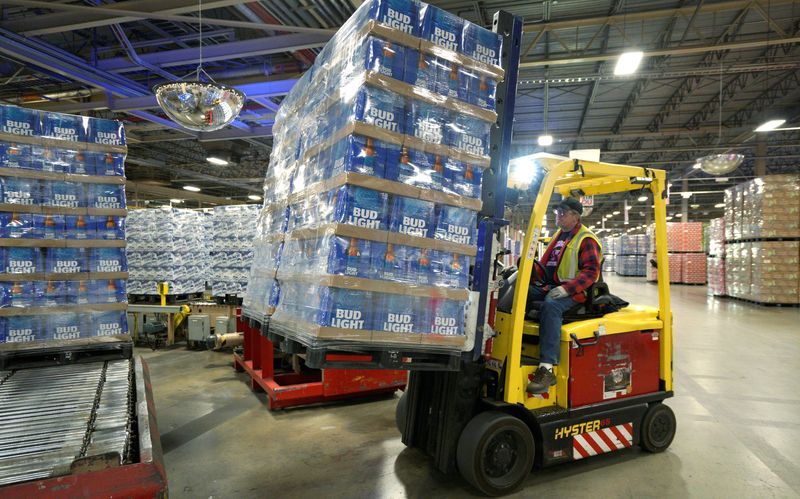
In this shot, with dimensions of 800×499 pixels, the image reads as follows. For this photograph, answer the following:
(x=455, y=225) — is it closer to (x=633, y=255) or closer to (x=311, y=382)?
(x=311, y=382)

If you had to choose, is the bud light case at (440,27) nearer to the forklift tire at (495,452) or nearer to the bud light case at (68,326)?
the forklift tire at (495,452)

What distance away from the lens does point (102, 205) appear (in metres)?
4.26

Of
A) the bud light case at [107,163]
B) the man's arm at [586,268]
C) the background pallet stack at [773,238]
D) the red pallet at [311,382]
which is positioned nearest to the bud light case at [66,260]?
the bud light case at [107,163]

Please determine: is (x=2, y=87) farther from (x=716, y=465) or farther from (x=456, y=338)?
(x=716, y=465)

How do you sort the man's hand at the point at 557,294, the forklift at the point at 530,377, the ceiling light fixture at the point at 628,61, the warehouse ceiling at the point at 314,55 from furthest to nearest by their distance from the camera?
the ceiling light fixture at the point at 628,61 → the warehouse ceiling at the point at 314,55 → the man's hand at the point at 557,294 → the forklift at the point at 530,377

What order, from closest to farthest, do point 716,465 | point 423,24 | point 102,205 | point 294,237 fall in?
point 423,24 < point 294,237 < point 716,465 < point 102,205

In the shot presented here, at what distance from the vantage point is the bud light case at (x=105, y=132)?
4.19 meters

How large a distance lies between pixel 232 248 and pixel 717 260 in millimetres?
17661

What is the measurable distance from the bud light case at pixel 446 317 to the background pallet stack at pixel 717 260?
18571 mm

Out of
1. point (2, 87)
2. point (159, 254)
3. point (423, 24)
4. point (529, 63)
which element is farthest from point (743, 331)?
point (2, 87)

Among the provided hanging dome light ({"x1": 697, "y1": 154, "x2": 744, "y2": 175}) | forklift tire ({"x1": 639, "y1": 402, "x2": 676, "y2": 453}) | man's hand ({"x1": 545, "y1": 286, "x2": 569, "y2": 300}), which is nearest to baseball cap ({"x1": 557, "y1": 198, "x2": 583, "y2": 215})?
man's hand ({"x1": 545, "y1": 286, "x2": 569, "y2": 300})

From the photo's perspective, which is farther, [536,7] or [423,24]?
[536,7]

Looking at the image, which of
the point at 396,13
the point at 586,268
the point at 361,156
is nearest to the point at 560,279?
the point at 586,268

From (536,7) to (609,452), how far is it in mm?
8153
